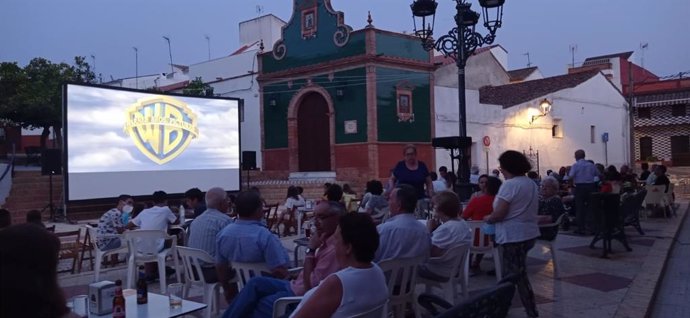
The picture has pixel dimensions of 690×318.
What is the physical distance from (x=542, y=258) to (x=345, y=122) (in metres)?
13.1

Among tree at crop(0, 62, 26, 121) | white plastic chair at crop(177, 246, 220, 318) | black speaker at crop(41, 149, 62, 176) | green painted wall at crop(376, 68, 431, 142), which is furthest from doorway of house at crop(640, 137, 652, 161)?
white plastic chair at crop(177, 246, 220, 318)

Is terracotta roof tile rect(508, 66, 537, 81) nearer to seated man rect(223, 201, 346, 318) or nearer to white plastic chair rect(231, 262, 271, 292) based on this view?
white plastic chair rect(231, 262, 271, 292)

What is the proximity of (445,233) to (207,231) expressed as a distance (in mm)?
2052

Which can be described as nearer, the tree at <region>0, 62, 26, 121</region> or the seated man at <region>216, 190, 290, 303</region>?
the seated man at <region>216, 190, 290, 303</region>

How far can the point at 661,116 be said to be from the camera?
35406mm

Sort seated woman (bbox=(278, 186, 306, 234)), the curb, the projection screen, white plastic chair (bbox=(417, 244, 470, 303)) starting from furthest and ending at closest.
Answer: the projection screen → seated woman (bbox=(278, 186, 306, 234)) → the curb → white plastic chair (bbox=(417, 244, 470, 303))

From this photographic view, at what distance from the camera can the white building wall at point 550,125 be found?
70.8 feet

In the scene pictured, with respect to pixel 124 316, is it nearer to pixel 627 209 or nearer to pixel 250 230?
pixel 250 230

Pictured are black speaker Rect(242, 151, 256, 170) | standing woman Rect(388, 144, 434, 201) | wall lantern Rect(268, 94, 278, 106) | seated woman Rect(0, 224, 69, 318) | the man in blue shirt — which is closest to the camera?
seated woman Rect(0, 224, 69, 318)

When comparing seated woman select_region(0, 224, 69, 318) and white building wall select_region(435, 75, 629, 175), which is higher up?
white building wall select_region(435, 75, 629, 175)

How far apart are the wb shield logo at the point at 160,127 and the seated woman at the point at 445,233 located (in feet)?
37.5

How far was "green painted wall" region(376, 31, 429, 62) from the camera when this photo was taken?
63.8 feet

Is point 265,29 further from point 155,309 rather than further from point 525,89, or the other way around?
point 155,309

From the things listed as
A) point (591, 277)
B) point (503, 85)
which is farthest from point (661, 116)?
point (591, 277)
